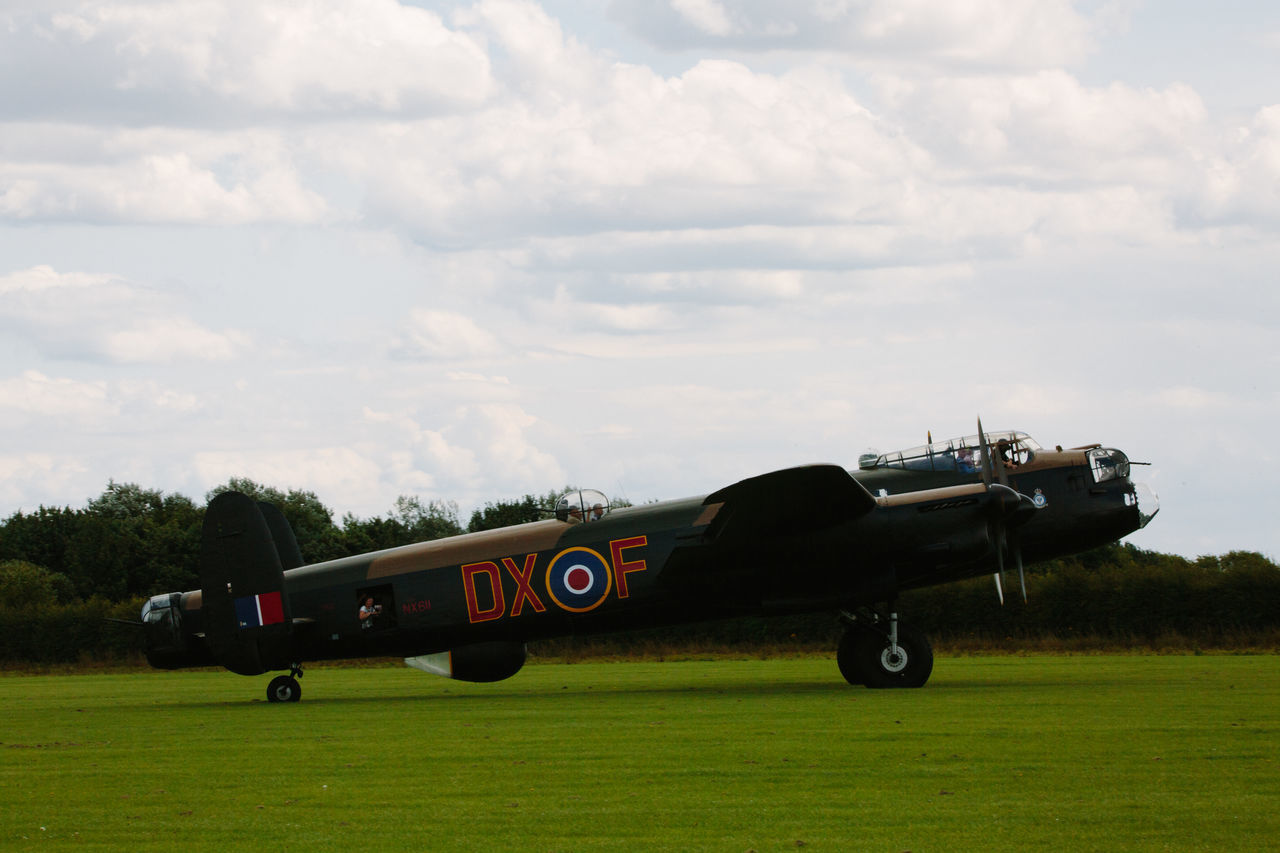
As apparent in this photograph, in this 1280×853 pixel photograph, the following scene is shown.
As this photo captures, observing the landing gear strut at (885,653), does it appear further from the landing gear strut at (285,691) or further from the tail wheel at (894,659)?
the landing gear strut at (285,691)

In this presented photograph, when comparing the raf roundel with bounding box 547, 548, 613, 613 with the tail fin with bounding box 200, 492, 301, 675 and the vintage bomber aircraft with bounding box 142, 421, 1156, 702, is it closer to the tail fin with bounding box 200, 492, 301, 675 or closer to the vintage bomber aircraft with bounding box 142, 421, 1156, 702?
the vintage bomber aircraft with bounding box 142, 421, 1156, 702

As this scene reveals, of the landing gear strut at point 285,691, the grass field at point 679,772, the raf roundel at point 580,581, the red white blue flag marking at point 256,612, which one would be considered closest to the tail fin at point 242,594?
the red white blue flag marking at point 256,612

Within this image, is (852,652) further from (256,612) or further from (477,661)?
(256,612)

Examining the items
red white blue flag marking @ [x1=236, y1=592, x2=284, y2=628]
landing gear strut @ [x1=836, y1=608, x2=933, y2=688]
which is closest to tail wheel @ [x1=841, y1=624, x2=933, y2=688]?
landing gear strut @ [x1=836, y1=608, x2=933, y2=688]

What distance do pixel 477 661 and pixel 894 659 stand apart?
689 centimetres

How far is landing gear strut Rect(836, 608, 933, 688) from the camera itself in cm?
1989

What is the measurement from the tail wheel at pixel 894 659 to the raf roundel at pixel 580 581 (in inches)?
163

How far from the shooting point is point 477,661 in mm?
21688

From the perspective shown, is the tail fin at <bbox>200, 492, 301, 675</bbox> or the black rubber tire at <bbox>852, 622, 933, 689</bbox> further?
the tail fin at <bbox>200, 492, 301, 675</bbox>

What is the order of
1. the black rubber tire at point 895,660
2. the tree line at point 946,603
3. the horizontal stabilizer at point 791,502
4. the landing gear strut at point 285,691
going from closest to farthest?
1. the horizontal stabilizer at point 791,502
2. the black rubber tire at point 895,660
3. the landing gear strut at point 285,691
4. the tree line at point 946,603

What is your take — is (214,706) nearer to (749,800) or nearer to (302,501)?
(749,800)

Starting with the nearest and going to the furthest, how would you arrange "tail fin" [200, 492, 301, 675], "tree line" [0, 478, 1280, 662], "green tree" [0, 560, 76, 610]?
"tail fin" [200, 492, 301, 675]
"tree line" [0, 478, 1280, 662]
"green tree" [0, 560, 76, 610]

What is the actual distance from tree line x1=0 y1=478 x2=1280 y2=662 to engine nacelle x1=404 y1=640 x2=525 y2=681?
241 centimetres

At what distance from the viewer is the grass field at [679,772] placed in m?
8.17
